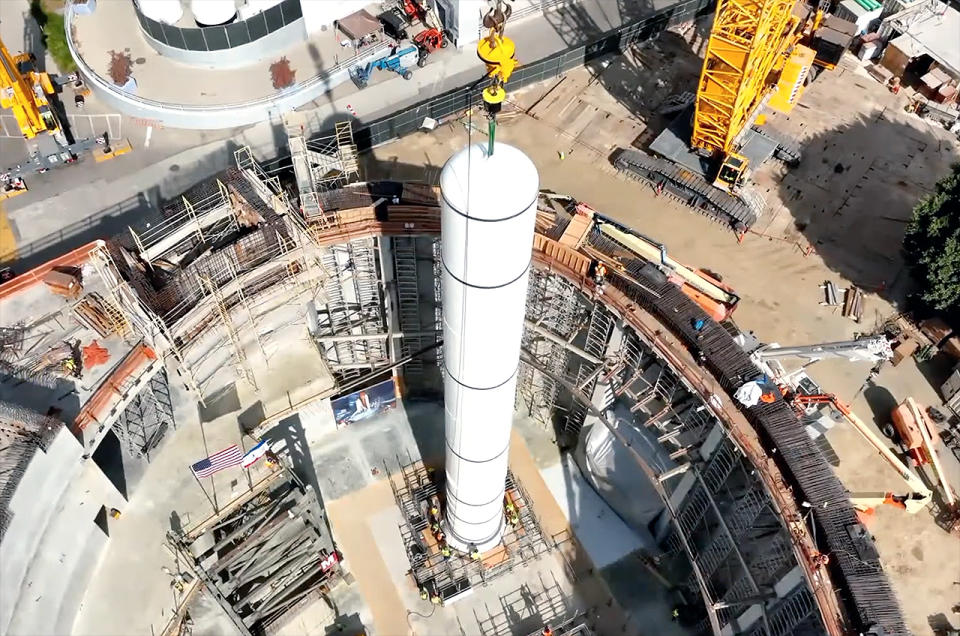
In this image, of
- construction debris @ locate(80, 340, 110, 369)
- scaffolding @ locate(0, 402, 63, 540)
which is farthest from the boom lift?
scaffolding @ locate(0, 402, 63, 540)

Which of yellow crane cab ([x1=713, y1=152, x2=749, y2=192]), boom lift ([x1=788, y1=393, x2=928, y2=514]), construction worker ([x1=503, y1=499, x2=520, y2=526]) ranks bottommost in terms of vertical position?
boom lift ([x1=788, y1=393, x2=928, y2=514])

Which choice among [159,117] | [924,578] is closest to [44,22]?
[159,117]

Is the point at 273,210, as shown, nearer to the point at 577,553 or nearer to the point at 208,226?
the point at 208,226

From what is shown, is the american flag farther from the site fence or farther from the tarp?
the site fence

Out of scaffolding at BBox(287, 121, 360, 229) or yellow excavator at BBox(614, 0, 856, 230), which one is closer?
scaffolding at BBox(287, 121, 360, 229)

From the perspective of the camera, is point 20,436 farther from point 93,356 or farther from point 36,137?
point 36,137

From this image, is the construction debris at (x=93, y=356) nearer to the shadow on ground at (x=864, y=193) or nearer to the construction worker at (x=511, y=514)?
the construction worker at (x=511, y=514)
